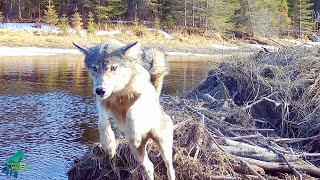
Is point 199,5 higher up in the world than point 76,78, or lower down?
higher up

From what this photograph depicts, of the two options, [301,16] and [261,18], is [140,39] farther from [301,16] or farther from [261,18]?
[301,16]

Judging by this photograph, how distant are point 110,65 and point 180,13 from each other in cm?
5722

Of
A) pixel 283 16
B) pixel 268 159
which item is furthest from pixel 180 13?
pixel 268 159

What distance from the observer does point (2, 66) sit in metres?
28.9

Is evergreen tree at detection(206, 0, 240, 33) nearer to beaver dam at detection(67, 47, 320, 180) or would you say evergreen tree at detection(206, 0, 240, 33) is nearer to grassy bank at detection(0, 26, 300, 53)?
grassy bank at detection(0, 26, 300, 53)

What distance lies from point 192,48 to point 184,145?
43.4m

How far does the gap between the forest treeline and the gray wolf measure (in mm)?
52169

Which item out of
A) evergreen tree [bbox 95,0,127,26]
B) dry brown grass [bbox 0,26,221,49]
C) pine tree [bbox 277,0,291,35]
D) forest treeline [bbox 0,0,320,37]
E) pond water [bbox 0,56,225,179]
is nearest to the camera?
pond water [bbox 0,56,225,179]

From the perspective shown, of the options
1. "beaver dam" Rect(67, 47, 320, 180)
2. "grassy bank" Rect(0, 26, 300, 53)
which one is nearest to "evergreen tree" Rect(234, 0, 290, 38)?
"grassy bank" Rect(0, 26, 300, 53)

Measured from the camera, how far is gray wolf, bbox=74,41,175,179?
5.88 meters

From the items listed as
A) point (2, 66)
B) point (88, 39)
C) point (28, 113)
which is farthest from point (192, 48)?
point (28, 113)

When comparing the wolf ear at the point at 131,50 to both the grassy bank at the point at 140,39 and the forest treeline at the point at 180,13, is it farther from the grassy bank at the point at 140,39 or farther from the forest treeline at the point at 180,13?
the forest treeline at the point at 180,13

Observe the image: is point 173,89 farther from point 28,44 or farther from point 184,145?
point 28,44

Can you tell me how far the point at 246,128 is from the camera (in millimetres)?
10688
